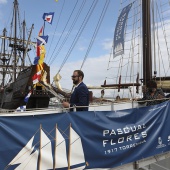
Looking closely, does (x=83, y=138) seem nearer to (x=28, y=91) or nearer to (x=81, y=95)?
(x=81, y=95)

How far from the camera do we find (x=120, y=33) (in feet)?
29.1

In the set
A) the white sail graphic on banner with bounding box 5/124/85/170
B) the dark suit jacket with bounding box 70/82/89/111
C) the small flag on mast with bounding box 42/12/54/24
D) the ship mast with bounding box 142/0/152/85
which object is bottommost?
the white sail graphic on banner with bounding box 5/124/85/170

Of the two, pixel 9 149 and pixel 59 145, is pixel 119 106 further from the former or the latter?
pixel 9 149

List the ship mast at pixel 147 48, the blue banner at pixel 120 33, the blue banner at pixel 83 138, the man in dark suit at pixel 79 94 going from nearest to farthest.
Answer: the blue banner at pixel 83 138, the man in dark suit at pixel 79 94, the ship mast at pixel 147 48, the blue banner at pixel 120 33

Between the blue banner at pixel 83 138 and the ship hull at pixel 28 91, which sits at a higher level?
the ship hull at pixel 28 91

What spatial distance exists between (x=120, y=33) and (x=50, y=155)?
22.1ft

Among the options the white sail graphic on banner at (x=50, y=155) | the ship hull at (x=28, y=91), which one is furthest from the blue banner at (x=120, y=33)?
the ship hull at (x=28, y=91)

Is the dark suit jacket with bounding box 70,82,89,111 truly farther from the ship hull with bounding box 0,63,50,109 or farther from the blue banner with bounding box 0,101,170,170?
the ship hull with bounding box 0,63,50,109

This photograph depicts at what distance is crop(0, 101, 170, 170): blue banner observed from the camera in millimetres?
3084

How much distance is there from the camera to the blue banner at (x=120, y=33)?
343 inches

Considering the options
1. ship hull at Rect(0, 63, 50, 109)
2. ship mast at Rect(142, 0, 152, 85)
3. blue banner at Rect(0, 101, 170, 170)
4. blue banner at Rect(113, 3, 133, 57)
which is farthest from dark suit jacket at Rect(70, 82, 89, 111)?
ship hull at Rect(0, 63, 50, 109)

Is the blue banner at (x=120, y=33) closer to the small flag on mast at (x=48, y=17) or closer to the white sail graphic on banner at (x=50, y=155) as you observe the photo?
the small flag on mast at (x=48, y=17)

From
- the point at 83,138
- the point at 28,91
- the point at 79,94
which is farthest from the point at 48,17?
the point at 83,138

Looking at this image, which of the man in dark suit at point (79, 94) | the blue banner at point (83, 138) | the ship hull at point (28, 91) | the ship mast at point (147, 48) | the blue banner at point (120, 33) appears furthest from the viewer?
the ship hull at point (28, 91)
